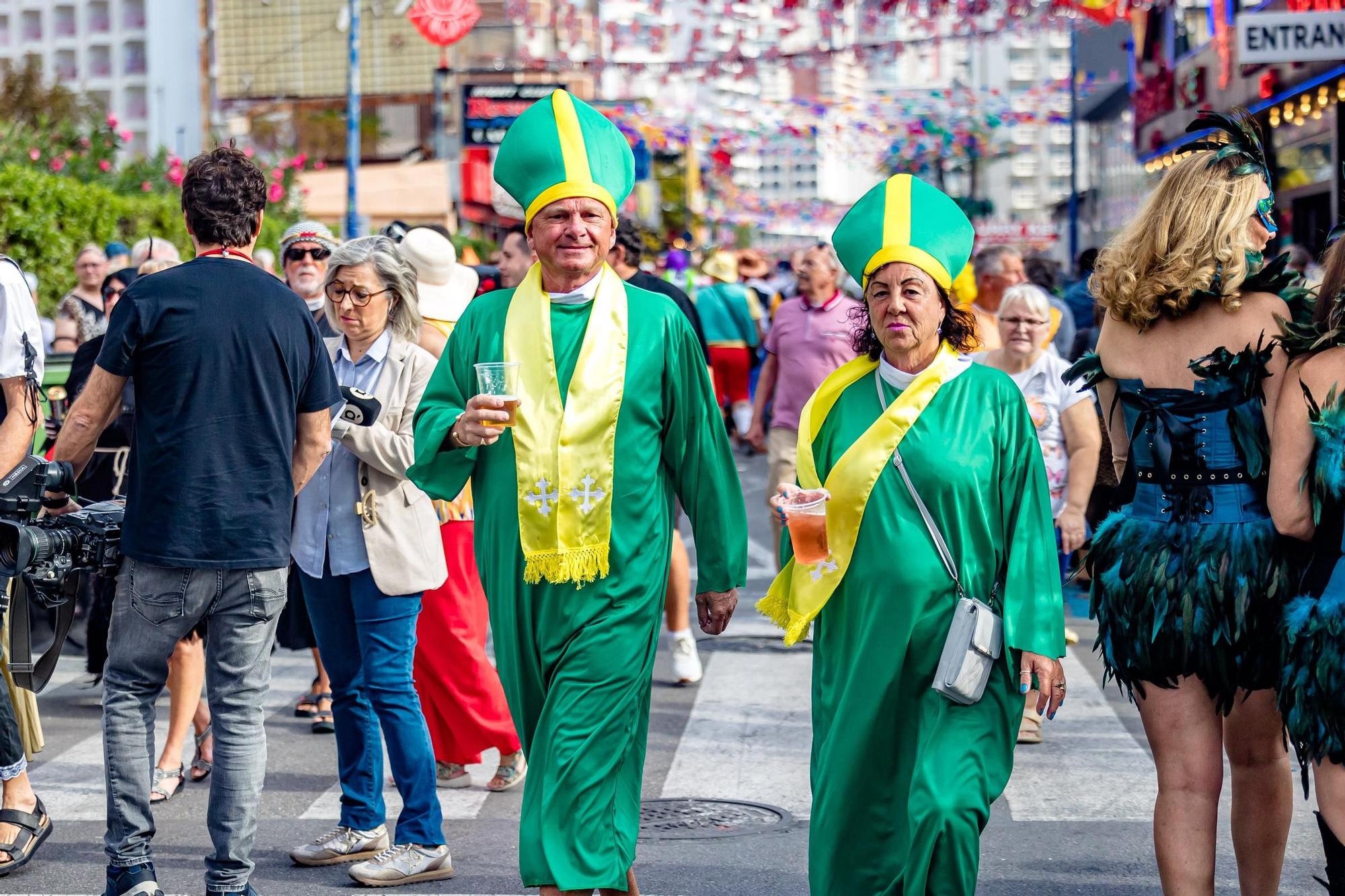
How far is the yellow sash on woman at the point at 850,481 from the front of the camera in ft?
13.8

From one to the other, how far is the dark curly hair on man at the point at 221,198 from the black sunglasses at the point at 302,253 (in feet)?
8.03

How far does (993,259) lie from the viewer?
8891 millimetres

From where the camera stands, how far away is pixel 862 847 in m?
4.16

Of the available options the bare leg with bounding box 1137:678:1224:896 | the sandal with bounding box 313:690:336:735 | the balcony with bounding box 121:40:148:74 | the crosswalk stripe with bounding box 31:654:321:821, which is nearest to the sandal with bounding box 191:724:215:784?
the crosswalk stripe with bounding box 31:654:321:821

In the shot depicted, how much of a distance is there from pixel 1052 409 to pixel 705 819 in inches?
95.8

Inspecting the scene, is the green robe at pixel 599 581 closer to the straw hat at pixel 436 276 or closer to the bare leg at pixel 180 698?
the bare leg at pixel 180 698

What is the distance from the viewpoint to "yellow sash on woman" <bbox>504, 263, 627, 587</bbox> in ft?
14.3

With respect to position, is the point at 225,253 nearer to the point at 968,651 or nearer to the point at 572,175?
the point at 572,175

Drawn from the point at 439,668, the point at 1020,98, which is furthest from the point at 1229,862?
the point at 1020,98

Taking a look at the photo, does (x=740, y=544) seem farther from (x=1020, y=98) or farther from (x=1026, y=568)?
(x=1020, y=98)

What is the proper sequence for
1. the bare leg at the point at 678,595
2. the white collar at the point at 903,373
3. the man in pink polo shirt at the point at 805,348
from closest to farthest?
the white collar at the point at 903,373 < the bare leg at the point at 678,595 < the man in pink polo shirt at the point at 805,348

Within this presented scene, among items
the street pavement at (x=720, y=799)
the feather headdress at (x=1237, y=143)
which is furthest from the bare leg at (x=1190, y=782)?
the feather headdress at (x=1237, y=143)

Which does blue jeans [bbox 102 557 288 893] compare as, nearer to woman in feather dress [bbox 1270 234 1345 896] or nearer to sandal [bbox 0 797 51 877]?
sandal [bbox 0 797 51 877]

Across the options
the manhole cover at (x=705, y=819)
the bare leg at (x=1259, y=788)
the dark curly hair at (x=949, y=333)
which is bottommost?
the manhole cover at (x=705, y=819)
